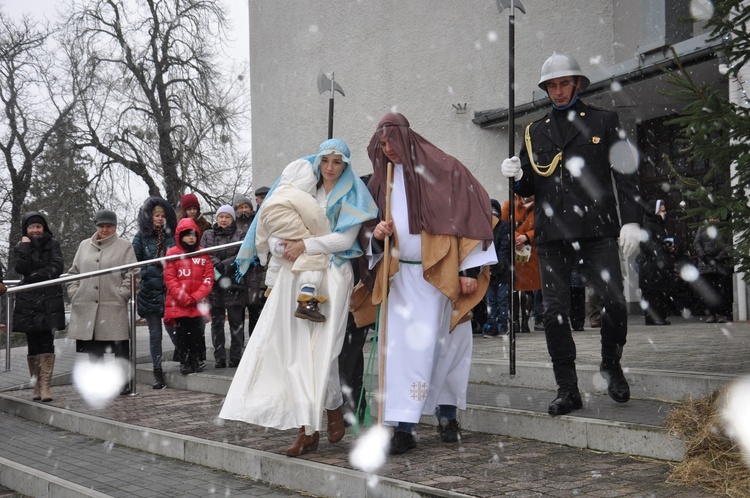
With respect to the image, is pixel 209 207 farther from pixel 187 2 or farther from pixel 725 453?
pixel 725 453

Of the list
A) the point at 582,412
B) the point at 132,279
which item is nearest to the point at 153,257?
the point at 132,279

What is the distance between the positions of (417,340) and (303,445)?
0.97m

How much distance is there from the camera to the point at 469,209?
5742 millimetres

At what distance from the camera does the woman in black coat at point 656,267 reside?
39.3 feet

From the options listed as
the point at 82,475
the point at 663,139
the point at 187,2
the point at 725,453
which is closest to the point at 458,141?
the point at 663,139

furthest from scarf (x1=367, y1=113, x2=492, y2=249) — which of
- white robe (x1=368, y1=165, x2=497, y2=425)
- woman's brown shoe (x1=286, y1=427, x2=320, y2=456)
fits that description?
woman's brown shoe (x1=286, y1=427, x2=320, y2=456)

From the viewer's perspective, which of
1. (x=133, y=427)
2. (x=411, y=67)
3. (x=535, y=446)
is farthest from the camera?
(x=411, y=67)

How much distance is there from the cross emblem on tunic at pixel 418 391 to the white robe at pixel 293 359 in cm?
54

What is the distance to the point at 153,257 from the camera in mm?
10180

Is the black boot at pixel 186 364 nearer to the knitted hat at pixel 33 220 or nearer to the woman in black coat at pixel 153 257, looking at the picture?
the woman in black coat at pixel 153 257

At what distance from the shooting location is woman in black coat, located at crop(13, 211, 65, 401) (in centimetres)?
928

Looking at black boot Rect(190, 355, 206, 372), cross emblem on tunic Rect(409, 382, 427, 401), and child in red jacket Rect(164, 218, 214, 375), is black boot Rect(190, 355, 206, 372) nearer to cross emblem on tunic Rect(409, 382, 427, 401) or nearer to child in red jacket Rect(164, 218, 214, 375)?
child in red jacket Rect(164, 218, 214, 375)

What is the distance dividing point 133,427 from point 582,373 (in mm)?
3420

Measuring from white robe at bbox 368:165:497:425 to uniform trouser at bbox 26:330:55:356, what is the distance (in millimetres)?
5022
